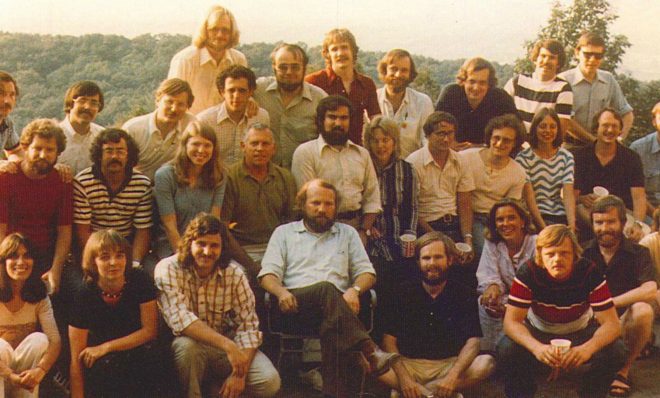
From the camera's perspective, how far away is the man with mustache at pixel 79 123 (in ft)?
18.5

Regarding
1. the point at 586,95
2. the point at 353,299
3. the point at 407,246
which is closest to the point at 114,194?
the point at 353,299

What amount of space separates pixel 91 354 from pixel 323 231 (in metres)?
1.62

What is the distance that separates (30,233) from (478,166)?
324cm

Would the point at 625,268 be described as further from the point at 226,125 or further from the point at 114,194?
the point at 114,194

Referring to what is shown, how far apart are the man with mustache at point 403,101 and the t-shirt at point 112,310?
268cm

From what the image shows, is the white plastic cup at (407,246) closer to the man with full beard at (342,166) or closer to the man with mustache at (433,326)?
the man with full beard at (342,166)

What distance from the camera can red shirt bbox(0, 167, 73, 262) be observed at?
5.05 metres

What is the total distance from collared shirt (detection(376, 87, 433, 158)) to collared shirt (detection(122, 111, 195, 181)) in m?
1.69

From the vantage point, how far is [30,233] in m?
5.10

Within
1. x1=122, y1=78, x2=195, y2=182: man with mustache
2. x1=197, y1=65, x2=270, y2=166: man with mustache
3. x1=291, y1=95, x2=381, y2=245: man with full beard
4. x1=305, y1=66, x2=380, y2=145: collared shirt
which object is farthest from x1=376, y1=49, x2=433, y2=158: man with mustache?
x1=122, y1=78, x2=195, y2=182: man with mustache

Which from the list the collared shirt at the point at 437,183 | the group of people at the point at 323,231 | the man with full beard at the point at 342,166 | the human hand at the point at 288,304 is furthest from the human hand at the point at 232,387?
the collared shirt at the point at 437,183

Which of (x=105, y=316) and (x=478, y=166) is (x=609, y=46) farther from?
(x=105, y=316)

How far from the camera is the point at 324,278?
5.24 metres

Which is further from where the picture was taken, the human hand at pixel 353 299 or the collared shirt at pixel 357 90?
the collared shirt at pixel 357 90
